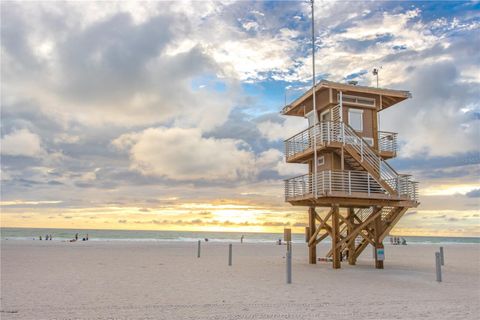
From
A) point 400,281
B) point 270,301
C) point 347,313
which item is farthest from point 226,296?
point 400,281

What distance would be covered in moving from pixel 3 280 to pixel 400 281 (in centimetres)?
1525

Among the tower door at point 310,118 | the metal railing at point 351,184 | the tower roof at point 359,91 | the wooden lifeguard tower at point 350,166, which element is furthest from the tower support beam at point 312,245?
the tower roof at point 359,91

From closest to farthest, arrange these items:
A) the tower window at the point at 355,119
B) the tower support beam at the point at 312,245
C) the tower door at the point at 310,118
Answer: the tower window at the point at 355,119, the tower support beam at the point at 312,245, the tower door at the point at 310,118

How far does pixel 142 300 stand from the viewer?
12336 mm

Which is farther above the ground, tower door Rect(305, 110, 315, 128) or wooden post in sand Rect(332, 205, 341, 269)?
tower door Rect(305, 110, 315, 128)

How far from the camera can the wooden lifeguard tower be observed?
21.5 metres

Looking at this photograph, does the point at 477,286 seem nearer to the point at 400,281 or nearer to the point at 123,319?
the point at 400,281

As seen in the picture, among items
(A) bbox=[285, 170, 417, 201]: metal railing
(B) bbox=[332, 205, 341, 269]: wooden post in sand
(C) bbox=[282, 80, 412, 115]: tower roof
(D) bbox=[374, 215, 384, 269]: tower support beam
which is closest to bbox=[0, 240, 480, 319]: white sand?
(B) bbox=[332, 205, 341, 269]: wooden post in sand

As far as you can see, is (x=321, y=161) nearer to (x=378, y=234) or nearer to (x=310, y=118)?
(x=310, y=118)

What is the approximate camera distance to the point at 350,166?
2319 centimetres

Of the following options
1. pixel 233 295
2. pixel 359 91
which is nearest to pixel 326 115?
pixel 359 91

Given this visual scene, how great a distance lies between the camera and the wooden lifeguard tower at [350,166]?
847 inches

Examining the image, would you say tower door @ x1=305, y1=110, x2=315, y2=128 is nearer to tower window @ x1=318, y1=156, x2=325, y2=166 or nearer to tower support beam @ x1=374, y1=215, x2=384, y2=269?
tower window @ x1=318, y1=156, x2=325, y2=166

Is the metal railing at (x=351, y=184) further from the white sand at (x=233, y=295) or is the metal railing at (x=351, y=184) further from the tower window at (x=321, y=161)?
Answer: the white sand at (x=233, y=295)
